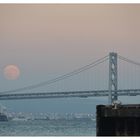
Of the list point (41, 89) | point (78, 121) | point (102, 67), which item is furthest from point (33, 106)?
point (102, 67)

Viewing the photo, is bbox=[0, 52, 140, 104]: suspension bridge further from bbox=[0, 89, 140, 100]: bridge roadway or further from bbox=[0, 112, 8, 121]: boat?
bbox=[0, 112, 8, 121]: boat

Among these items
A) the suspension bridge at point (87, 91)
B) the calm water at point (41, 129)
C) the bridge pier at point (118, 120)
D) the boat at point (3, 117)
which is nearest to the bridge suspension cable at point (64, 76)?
→ the suspension bridge at point (87, 91)

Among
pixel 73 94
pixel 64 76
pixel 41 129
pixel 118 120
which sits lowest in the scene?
pixel 41 129

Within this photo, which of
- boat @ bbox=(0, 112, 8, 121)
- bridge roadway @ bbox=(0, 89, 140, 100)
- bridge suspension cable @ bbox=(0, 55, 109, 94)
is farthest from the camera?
boat @ bbox=(0, 112, 8, 121)

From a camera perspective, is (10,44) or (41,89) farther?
(41,89)

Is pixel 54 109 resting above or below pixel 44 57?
below

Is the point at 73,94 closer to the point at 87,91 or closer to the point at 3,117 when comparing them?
the point at 87,91

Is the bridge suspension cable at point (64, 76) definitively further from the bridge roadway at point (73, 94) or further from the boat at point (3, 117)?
the boat at point (3, 117)

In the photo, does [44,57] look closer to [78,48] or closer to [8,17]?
[78,48]

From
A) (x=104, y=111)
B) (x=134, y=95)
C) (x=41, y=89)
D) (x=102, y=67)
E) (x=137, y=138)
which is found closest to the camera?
(x=137, y=138)

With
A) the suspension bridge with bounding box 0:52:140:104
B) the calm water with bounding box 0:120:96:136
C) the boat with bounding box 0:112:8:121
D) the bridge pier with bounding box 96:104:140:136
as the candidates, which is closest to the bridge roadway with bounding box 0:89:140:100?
the suspension bridge with bounding box 0:52:140:104

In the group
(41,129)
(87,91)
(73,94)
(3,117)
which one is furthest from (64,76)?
(41,129)
